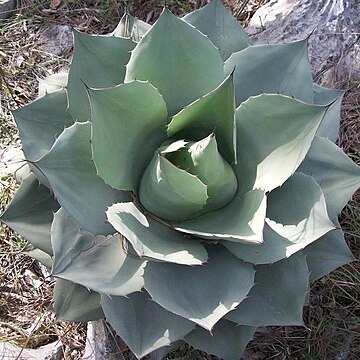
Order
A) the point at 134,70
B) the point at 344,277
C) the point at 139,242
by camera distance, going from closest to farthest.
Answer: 1. the point at 139,242
2. the point at 134,70
3. the point at 344,277

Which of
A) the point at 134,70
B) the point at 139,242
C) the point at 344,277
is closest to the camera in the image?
the point at 139,242

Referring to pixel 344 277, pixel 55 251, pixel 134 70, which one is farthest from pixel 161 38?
pixel 344 277

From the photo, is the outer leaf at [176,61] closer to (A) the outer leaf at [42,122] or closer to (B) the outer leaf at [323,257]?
(A) the outer leaf at [42,122]

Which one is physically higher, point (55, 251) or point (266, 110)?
point (266, 110)

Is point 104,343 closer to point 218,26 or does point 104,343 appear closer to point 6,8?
point 218,26

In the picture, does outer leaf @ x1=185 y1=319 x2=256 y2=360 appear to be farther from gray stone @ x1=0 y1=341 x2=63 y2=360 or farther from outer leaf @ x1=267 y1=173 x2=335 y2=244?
gray stone @ x1=0 y1=341 x2=63 y2=360

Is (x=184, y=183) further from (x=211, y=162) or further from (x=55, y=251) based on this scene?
(x=55, y=251)

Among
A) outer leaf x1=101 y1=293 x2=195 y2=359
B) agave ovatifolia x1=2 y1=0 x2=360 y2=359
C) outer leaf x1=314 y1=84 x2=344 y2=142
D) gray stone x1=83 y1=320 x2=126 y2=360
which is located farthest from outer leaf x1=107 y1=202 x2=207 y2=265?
gray stone x1=83 y1=320 x2=126 y2=360

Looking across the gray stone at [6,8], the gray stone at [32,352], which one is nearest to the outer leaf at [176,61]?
the gray stone at [32,352]
